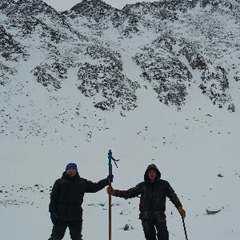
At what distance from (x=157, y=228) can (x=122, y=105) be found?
104ft

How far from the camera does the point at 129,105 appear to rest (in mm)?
39156

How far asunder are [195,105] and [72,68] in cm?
1545

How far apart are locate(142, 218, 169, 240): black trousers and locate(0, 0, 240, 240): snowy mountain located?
4319 mm

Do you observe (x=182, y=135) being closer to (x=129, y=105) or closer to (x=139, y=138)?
(x=139, y=138)

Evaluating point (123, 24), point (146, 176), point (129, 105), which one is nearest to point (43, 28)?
point (123, 24)

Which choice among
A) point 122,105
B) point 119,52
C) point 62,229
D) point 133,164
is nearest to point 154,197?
point 62,229

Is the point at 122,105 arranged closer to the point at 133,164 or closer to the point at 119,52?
the point at 133,164

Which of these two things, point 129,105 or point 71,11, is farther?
point 71,11

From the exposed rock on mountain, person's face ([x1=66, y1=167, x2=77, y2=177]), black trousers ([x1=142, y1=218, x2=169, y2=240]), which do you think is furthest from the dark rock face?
black trousers ([x1=142, y1=218, x2=169, y2=240])

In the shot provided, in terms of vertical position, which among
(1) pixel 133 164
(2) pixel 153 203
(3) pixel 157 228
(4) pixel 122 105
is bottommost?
(3) pixel 157 228

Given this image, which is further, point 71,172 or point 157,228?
point 71,172

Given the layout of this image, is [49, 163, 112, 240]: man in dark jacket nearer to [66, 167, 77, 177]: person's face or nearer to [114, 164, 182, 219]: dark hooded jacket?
[66, 167, 77, 177]: person's face

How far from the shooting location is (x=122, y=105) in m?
39.0

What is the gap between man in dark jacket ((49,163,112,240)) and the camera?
7641mm
